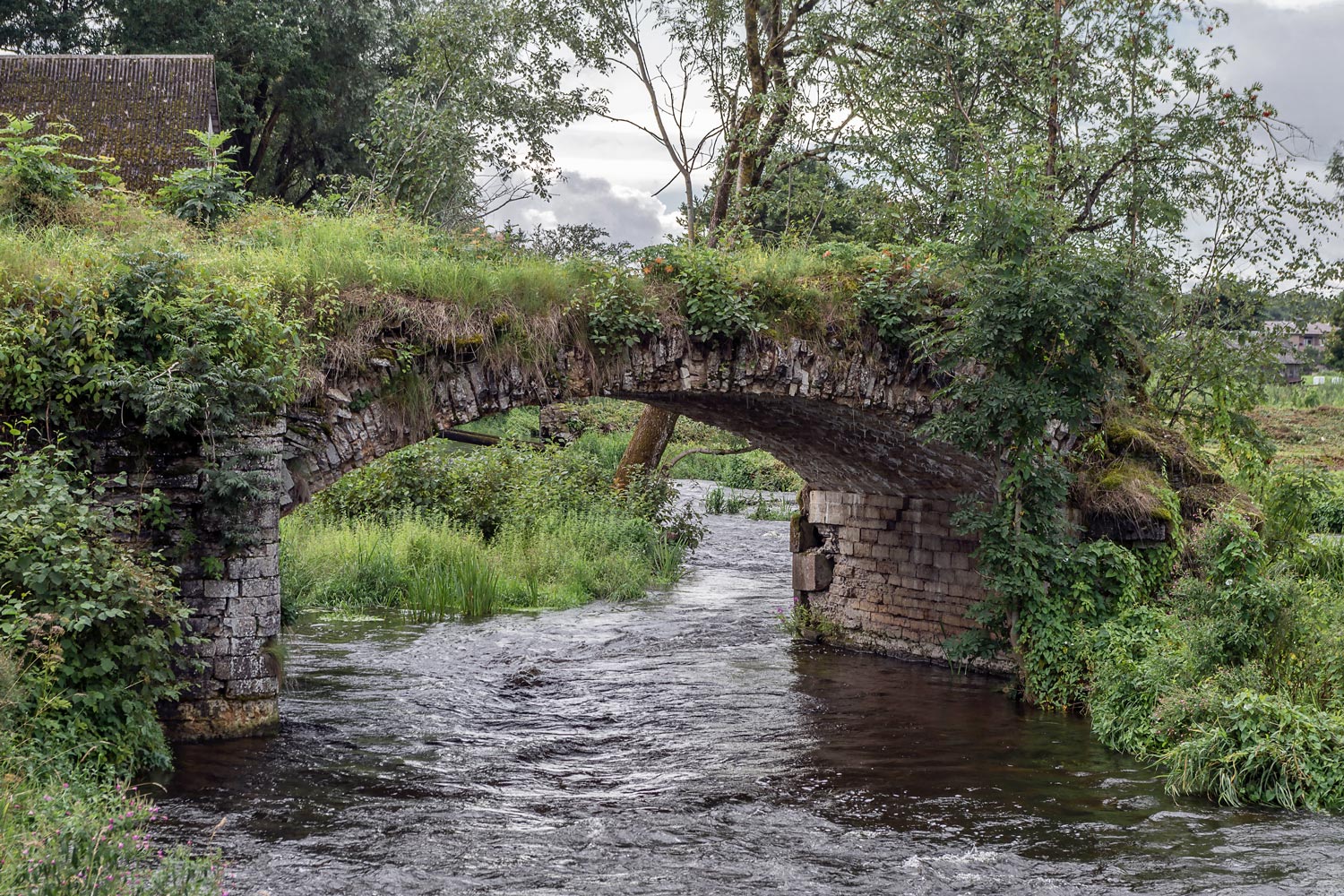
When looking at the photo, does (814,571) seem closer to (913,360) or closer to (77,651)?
(913,360)

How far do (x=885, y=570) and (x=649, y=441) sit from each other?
681cm

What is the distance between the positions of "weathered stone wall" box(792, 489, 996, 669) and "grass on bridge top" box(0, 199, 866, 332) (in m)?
3.07

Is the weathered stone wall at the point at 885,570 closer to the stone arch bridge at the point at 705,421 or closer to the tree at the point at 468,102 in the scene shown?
the stone arch bridge at the point at 705,421

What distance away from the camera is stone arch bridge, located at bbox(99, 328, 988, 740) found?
755 cm

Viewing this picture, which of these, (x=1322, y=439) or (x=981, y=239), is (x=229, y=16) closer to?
(x=981, y=239)

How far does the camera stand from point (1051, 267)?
8.86 m

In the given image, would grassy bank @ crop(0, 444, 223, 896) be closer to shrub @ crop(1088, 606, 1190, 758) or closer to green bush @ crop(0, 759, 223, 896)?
green bush @ crop(0, 759, 223, 896)

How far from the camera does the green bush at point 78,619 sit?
19.7 feet

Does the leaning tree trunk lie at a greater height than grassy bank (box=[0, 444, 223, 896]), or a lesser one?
greater

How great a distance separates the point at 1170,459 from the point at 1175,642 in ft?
8.16

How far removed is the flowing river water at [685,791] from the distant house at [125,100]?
10508mm

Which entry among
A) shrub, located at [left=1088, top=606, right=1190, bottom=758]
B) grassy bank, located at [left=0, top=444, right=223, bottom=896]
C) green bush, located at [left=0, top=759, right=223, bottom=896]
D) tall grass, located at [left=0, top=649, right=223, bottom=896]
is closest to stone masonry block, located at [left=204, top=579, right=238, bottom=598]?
grassy bank, located at [left=0, top=444, right=223, bottom=896]

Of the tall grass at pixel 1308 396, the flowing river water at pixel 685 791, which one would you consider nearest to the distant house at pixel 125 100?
the flowing river water at pixel 685 791

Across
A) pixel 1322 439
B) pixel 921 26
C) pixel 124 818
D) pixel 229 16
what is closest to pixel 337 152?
pixel 229 16
